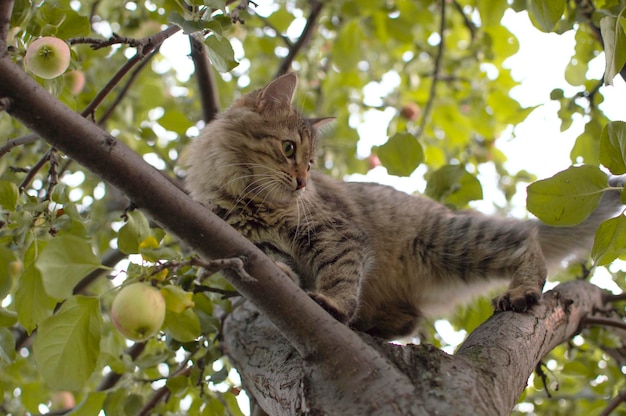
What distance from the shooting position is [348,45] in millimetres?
3953

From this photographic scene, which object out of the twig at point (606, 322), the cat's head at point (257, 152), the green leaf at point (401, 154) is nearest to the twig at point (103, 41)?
the cat's head at point (257, 152)

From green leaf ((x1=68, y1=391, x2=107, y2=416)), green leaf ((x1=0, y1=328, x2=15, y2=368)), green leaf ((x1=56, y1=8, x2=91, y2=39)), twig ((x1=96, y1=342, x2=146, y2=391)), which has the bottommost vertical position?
green leaf ((x1=68, y1=391, x2=107, y2=416))

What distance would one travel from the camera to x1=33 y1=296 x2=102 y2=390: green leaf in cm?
145

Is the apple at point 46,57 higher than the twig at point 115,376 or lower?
higher

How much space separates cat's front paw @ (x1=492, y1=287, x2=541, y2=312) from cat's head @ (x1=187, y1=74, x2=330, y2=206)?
1.01m

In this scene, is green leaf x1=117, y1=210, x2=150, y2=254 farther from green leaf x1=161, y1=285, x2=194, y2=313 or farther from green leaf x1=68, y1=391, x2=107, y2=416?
green leaf x1=68, y1=391, x2=107, y2=416

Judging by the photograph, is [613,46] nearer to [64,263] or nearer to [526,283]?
[526,283]

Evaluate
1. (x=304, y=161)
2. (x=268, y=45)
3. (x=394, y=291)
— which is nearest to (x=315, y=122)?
(x=304, y=161)

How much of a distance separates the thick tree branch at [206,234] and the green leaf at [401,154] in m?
1.21

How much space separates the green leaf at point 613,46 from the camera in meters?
1.57

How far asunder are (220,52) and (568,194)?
1.09 metres

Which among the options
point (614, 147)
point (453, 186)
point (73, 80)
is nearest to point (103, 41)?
point (73, 80)

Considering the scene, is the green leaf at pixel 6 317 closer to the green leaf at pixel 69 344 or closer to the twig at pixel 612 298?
the green leaf at pixel 69 344

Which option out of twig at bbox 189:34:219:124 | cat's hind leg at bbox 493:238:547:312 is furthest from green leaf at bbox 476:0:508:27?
twig at bbox 189:34:219:124
